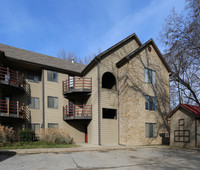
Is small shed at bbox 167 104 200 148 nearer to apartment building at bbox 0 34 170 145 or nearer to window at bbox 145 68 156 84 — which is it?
apartment building at bbox 0 34 170 145

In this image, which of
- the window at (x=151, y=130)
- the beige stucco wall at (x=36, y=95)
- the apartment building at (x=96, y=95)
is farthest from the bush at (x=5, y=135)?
the window at (x=151, y=130)

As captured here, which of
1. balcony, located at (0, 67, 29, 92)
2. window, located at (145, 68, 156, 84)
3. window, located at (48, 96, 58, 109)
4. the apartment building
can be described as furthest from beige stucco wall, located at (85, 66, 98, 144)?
balcony, located at (0, 67, 29, 92)

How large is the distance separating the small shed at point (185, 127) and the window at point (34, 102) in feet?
46.7

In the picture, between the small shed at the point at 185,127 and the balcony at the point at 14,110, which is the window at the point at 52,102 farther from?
the small shed at the point at 185,127

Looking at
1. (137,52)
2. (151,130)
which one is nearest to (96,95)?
(137,52)

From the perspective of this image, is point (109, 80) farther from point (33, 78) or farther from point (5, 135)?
point (5, 135)

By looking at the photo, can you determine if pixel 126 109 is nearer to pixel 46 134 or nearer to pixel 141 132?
pixel 141 132

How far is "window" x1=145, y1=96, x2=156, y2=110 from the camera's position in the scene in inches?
776

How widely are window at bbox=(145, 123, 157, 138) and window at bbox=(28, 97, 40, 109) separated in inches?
470

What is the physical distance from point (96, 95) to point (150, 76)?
7001mm

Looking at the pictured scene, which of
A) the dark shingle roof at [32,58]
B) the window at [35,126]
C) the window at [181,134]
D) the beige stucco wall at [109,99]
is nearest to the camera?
the window at [181,134]

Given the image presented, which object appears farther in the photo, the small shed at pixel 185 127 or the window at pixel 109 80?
the window at pixel 109 80

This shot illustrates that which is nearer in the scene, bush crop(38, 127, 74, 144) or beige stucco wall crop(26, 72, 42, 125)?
bush crop(38, 127, 74, 144)

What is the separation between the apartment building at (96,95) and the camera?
1794 cm
